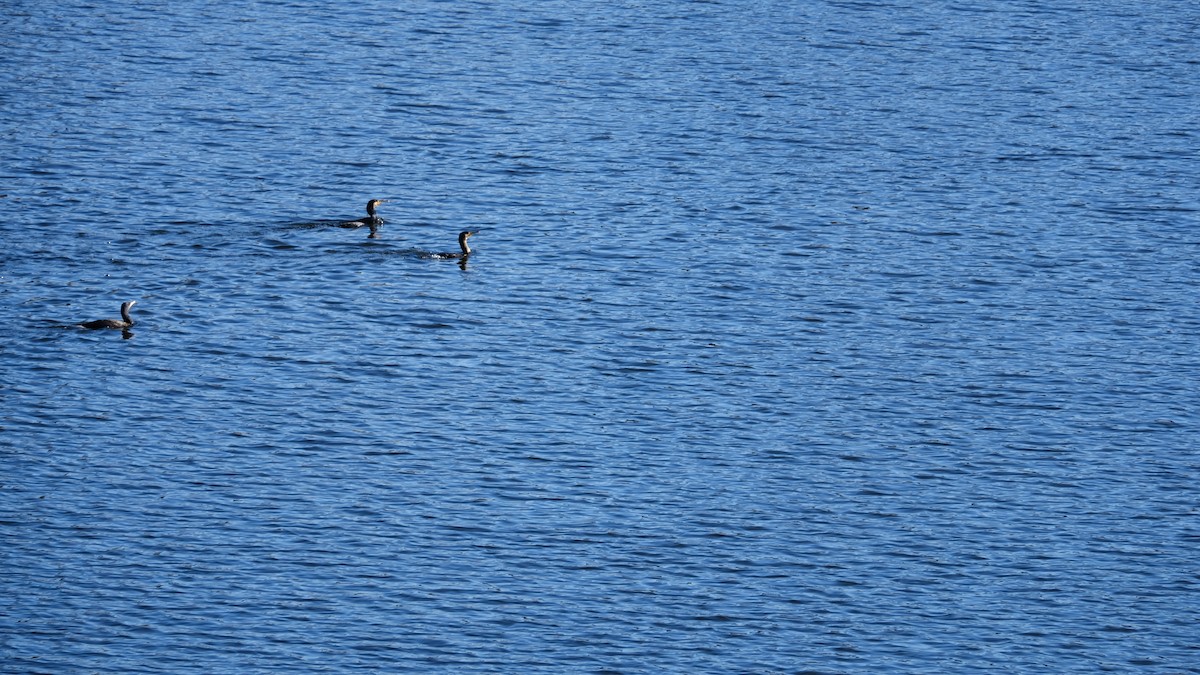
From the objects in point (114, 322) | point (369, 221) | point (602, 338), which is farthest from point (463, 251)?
point (114, 322)

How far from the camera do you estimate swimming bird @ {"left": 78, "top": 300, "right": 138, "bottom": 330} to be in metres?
43.3

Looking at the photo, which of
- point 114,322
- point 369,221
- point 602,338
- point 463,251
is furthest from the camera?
point 369,221

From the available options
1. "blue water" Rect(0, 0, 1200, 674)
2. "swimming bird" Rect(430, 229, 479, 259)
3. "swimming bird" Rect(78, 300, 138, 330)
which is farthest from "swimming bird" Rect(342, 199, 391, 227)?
"swimming bird" Rect(78, 300, 138, 330)

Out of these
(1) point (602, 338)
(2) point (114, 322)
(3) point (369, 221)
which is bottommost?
(1) point (602, 338)

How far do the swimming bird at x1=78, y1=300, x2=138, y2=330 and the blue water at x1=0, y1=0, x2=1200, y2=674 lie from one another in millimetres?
308

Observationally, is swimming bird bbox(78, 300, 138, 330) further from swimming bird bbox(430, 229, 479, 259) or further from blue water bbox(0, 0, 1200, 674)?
swimming bird bbox(430, 229, 479, 259)

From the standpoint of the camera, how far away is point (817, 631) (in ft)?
105

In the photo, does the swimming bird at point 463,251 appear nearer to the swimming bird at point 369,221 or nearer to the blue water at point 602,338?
the blue water at point 602,338

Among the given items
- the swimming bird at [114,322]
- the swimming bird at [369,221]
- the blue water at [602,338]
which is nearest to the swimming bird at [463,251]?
the blue water at [602,338]

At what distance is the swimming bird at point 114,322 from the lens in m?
43.3

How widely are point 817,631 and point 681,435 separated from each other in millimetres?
8643

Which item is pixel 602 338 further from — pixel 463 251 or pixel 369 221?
pixel 369 221

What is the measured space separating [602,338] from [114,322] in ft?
38.7

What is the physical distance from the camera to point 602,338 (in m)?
44.7
